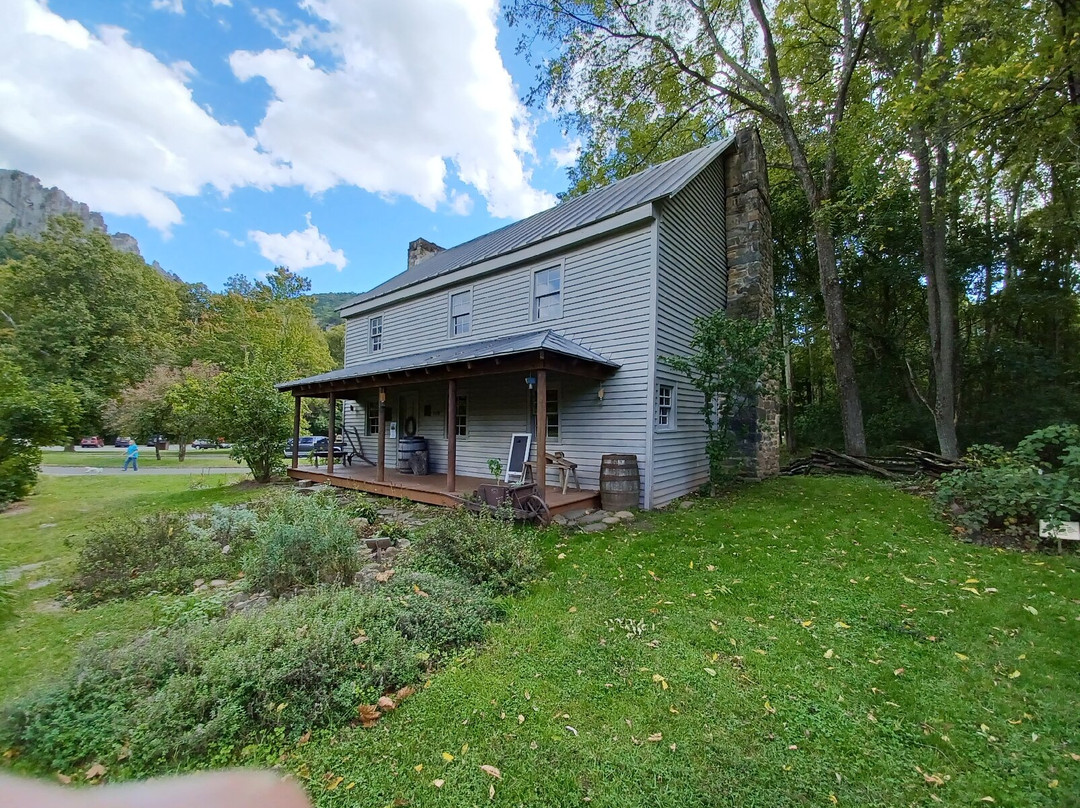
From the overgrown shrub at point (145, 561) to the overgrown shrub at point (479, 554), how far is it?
2.20 meters

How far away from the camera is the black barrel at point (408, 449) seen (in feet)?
35.7

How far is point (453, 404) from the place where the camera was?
7.82 metres

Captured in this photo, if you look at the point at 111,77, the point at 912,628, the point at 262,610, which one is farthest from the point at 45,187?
the point at 912,628

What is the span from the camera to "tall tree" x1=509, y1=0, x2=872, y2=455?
11961 millimetres

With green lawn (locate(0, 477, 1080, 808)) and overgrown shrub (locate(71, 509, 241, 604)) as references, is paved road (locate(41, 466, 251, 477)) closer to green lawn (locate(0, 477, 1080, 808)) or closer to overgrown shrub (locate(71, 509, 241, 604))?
overgrown shrub (locate(71, 509, 241, 604))

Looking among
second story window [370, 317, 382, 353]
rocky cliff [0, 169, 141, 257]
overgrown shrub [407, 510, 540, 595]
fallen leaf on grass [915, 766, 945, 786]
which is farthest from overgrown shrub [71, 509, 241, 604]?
rocky cliff [0, 169, 141, 257]

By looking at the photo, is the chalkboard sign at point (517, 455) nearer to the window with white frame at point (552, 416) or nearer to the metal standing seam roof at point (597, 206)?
the window with white frame at point (552, 416)

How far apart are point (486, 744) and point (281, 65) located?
575 inches

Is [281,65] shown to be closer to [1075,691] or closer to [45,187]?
[1075,691]

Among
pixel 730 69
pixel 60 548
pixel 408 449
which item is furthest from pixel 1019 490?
pixel 730 69

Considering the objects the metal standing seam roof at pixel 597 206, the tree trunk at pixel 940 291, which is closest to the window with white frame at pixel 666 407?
the metal standing seam roof at pixel 597 206

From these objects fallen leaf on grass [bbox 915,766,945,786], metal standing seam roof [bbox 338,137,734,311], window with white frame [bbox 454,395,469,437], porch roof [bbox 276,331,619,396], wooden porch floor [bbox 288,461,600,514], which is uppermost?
metal standing seam roof [bbox 338,137,734,311]

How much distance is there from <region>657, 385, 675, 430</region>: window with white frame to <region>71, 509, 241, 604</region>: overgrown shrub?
6.75 metres

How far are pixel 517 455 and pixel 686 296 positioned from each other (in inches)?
185
